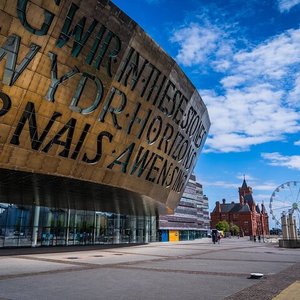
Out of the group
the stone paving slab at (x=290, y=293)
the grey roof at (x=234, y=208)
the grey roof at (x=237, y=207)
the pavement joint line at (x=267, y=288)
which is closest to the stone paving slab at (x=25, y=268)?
the pavement joint line at (x=267, y=288)

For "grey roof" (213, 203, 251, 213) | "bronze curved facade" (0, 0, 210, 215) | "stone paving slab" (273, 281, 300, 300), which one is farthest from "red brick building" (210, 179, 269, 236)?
"stone paving slab" (273, 281, 300, 300)

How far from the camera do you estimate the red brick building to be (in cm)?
17175

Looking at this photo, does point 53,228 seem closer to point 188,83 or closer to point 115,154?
point 115,154

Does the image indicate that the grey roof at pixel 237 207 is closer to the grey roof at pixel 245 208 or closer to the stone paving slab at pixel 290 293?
the grey roof at pixel 245 208

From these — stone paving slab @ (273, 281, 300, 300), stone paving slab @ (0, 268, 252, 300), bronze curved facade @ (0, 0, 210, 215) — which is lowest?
stone paving slab @ (0, 268, 252, 300)

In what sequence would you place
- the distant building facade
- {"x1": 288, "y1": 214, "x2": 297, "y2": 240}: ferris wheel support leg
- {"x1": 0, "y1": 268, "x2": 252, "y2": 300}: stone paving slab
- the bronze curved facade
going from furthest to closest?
the distant building facade
{"x1": 288, "y1": 214, "x2": 297, "y2": 240}: ferris wheel support leg
the bronze curved facade
{"x1": 0, "y1": 268, "x2": 252, "y2": 300}: stone paving slab

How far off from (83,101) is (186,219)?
73.1 meters

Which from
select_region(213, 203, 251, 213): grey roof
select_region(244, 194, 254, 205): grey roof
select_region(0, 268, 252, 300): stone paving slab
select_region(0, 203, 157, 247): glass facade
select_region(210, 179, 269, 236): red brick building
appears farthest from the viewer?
select_region(244, 194, 254, 205): grey roof

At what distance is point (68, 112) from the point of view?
24422 millimetres

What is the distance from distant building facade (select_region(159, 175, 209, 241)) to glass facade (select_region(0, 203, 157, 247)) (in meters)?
16.7

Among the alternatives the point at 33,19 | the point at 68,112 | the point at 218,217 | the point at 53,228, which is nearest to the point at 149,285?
the point at 68,112

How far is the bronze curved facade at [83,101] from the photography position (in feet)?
69.8

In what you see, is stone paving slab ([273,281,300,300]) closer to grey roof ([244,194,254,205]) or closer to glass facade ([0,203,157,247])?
glass facade ([0,203,157,247])

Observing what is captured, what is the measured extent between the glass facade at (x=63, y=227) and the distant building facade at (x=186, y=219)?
16.7 m
